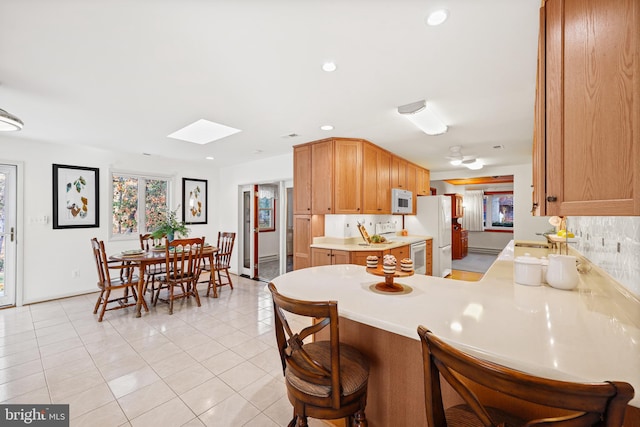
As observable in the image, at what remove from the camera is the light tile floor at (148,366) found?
1812 mm

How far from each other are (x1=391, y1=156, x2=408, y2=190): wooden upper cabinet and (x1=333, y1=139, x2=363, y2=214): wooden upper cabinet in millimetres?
1146

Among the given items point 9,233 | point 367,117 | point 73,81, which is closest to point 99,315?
point 9,233

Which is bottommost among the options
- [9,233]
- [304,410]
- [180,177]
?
[304,410]

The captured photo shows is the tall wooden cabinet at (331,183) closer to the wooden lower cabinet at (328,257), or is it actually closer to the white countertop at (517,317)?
the wooden lower cabinet at (328,257)

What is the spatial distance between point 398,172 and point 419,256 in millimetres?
1567

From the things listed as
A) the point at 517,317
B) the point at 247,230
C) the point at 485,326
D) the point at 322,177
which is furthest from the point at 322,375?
the point at 247,230

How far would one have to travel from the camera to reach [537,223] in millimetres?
5383

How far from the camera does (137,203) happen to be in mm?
4984

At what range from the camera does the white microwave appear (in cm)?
466

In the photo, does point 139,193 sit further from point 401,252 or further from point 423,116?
point 423,116

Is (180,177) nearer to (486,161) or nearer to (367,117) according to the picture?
(367,117)

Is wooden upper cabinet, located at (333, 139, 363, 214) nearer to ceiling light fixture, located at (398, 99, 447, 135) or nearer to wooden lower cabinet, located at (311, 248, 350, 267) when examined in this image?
wooden lower cabinet, located at (311, 248, 350, 267)

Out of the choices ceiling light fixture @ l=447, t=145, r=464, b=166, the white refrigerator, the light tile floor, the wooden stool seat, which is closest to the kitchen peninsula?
the wooden stool seat

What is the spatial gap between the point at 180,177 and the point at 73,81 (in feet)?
11.3
